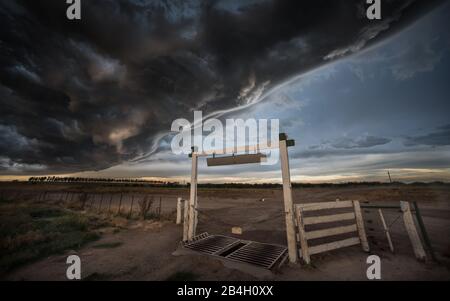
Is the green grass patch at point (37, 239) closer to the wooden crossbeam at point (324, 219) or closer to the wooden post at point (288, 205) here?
the wooden post at point (288, 205)

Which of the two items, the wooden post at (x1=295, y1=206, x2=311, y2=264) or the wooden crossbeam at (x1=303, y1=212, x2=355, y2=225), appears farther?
the wooden crossbeam at (x1=303, y1=212, x2=355, y2=225)

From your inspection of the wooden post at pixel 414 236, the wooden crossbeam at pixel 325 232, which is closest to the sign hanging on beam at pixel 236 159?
the wooden crossbeam at pixel 325 232

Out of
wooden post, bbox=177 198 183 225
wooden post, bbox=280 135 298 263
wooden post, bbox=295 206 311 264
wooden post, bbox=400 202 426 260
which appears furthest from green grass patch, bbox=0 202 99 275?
wooden post, bbox=400 202 426 260

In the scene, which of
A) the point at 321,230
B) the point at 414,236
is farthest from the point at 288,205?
the point at 414,236

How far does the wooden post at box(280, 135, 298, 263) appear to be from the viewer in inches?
213

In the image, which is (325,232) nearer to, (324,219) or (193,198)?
(324,219)

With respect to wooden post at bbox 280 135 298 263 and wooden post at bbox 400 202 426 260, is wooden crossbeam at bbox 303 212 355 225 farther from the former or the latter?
wooden post at bbox 400 202 426 260

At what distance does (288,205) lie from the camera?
217 inches

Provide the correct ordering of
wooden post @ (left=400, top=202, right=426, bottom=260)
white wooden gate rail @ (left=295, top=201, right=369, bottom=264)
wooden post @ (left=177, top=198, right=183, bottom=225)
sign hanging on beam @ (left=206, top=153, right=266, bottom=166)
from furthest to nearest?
1. wooden post @ (left=177, top=198, right=183, bottom=225)
2. sign hanging on beam @ (left=206, top=153, right=266, bottom=166)
3. white wooden gate rail @ (left=295, top=201, right=369, bottom=264)
4. wooden post @ (left=400, top=202, right=426, bottom=260)

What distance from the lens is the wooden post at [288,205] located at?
5.40 metres

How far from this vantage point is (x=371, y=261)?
17.2 feet
